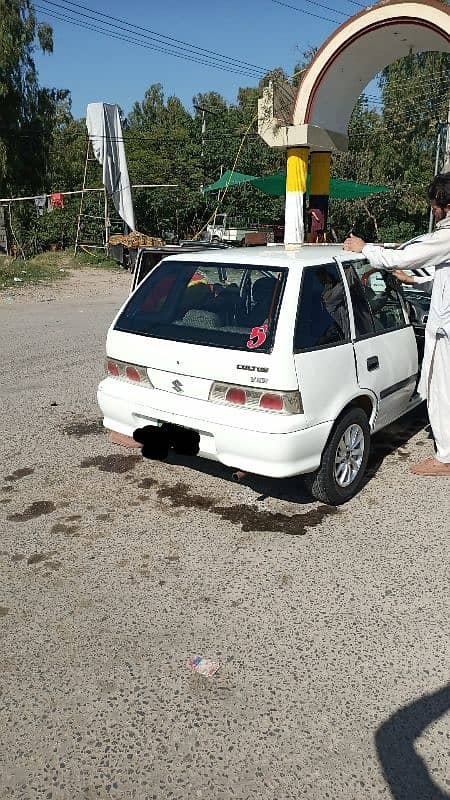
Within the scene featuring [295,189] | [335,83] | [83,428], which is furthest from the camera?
[295,189]

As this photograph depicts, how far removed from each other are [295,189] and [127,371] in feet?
33.0

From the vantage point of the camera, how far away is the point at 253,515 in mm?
4078


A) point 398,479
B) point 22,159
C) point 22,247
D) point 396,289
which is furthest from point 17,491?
point 22,159

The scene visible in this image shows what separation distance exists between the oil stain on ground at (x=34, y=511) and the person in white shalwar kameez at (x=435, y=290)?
2.64 m

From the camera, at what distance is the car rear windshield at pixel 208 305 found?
379 centimetres

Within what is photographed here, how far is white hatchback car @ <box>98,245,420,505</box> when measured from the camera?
3.64m

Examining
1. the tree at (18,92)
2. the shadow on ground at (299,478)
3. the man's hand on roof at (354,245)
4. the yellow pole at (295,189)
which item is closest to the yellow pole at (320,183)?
the yellow pole at (295,189)

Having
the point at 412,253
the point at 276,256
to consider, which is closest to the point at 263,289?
the point at 276,256

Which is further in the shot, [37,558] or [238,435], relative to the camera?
[238,435]

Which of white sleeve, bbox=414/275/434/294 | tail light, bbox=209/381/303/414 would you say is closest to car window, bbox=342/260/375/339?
white sleeve, bbox=414/275/434/294

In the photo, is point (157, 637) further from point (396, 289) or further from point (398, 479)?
point (396, 289)

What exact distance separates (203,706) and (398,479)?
263 cm

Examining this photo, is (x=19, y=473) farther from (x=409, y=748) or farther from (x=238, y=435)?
(x=409, y=748)

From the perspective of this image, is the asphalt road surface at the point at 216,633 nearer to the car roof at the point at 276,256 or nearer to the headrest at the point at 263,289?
the headrest at the point at 263,289
